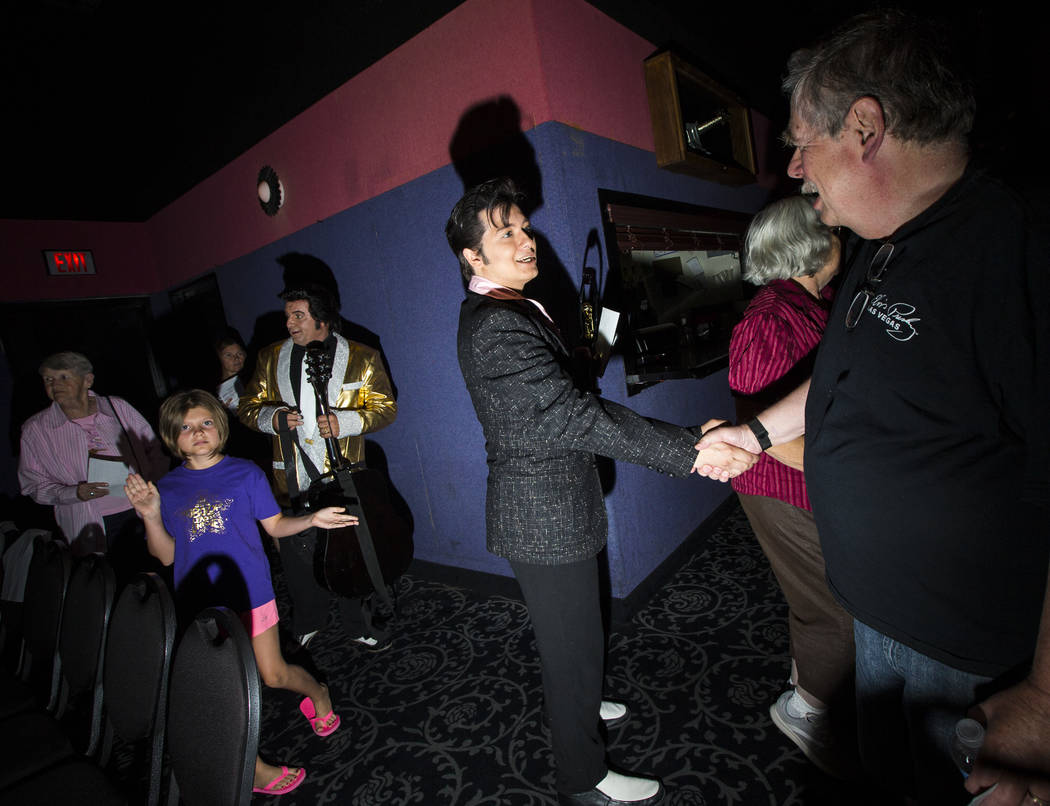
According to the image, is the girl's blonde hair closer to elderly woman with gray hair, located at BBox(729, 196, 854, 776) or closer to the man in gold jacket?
the man in gold jacket

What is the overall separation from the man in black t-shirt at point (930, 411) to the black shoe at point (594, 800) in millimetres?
874

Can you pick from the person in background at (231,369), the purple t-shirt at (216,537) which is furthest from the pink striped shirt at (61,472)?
the purple t-shirt at (216,537)

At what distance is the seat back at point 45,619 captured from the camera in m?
1.79

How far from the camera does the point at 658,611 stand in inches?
102

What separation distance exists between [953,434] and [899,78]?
0.58m

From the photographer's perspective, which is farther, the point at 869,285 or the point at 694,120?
the point at 694,120

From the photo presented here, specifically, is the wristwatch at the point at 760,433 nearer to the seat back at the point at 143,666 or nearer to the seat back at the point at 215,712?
the seat back at the point at 215,712

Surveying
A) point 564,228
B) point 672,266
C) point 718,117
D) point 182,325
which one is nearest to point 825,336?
point 564,228

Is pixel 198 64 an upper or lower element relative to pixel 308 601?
upper

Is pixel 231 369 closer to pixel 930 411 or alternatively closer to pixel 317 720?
pixel 317 720

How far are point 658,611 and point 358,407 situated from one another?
194 centimetres

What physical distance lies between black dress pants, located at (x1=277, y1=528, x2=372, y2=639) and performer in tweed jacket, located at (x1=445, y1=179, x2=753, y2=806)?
5.00 feet

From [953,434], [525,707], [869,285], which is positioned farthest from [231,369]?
[953,434]

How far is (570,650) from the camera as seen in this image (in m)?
1.44
